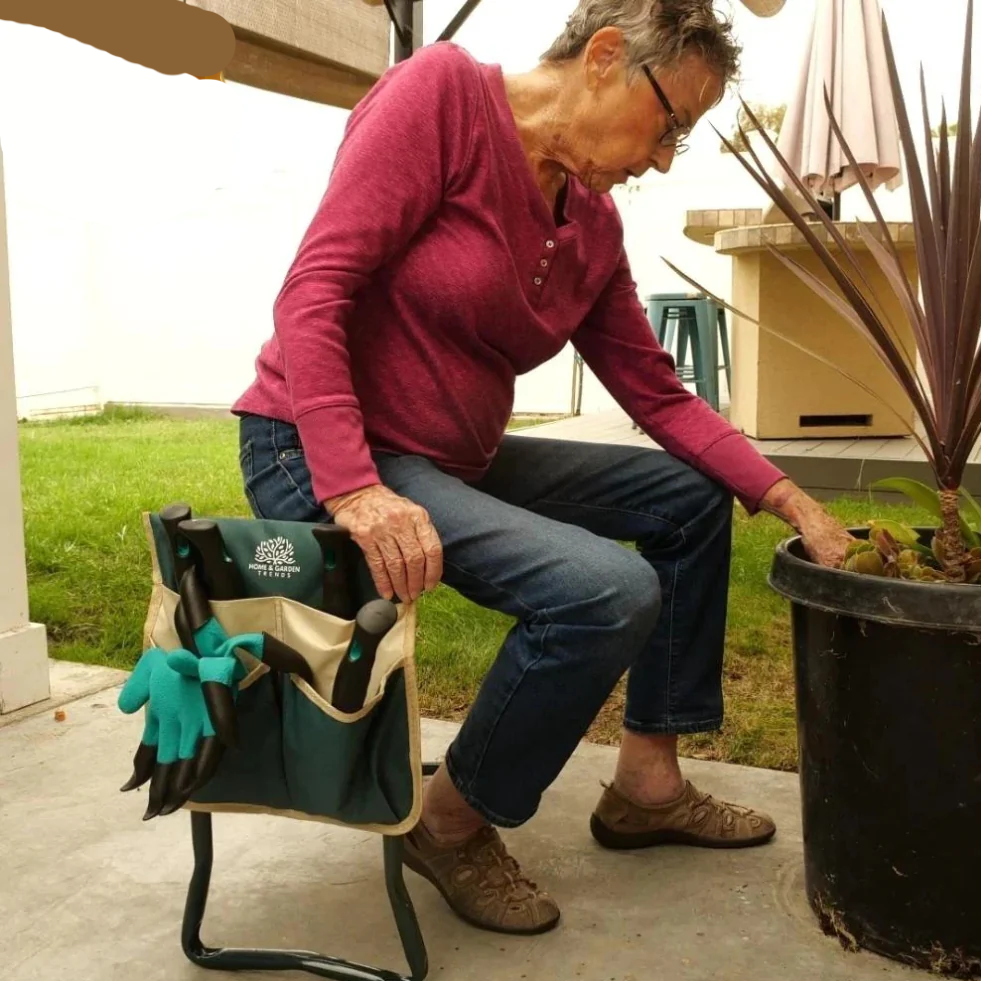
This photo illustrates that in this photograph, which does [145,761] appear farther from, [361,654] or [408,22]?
[408,22]

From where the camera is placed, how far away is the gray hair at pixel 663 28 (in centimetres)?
146

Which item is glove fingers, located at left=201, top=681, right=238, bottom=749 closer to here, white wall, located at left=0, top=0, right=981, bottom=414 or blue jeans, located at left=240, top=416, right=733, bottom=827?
blue jeans, located at left=240, top=416, right=733, bottom=827

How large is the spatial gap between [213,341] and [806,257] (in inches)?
263

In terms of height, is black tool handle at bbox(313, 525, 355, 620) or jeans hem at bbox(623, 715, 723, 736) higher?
black tool handle at bbox(313, 525, 355, 620)

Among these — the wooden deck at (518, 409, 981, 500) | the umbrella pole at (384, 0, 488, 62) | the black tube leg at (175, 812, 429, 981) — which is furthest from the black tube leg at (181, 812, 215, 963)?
the wooden deck at (518, 409, 981, 500)

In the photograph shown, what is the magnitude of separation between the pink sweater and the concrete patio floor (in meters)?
0.58

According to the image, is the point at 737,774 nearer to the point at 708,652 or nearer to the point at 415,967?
the point at 708,652

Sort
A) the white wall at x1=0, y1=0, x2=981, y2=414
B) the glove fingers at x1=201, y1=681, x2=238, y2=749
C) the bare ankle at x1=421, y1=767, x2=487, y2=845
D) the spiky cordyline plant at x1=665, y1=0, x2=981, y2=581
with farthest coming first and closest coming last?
the white wall at x1=0, y1=0, x2=981, y2=414, the bare ankle at x1=421, y1=767, x2=487, y2=845, the spiky cordyline plant at x1=665, y1=0, x2=981, y2=581, the glove fingers at x1=201, y1=681, x2=238, y2=749

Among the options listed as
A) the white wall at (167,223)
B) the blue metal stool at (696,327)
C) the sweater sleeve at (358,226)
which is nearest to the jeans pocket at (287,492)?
the sweater sleeve at (358,226)

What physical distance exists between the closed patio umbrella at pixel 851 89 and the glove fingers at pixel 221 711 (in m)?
3.65

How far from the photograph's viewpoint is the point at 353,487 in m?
1.32

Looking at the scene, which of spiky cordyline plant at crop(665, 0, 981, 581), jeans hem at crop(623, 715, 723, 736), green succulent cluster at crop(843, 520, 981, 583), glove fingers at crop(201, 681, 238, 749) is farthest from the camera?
jeans hem at crop(623, 715, 723, 736)

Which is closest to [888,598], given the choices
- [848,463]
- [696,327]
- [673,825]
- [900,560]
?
[900,560]

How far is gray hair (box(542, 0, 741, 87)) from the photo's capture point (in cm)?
146
